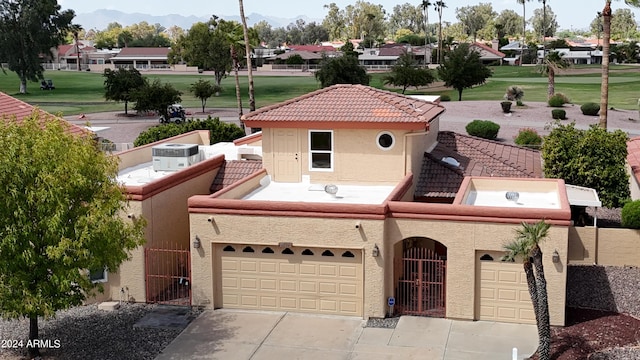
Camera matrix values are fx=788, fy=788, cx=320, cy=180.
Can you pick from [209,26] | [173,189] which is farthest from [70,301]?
[209,26]

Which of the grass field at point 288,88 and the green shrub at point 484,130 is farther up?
the grass field at point 288,88

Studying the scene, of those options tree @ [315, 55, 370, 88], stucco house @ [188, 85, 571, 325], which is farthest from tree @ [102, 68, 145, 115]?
stucco house @ [188, 85, 571, 325]

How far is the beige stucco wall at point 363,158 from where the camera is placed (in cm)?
2472

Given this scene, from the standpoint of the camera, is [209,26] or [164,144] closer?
[164,144]

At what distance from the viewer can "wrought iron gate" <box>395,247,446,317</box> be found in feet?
65.6

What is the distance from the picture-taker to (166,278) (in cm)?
2202

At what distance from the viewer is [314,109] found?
25.5 metres

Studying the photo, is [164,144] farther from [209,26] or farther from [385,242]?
[209,26]

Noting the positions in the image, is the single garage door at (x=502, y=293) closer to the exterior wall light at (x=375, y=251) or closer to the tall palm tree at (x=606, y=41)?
the exterior wall light at (x=375, y=251)

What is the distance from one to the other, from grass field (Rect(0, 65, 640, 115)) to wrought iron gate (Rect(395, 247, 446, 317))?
59544 mm

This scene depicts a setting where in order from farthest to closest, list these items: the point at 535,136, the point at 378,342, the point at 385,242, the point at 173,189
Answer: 1. the point at 535,136
2. the point at 173,189
3. the point at 385,242
4. the point at 378,342

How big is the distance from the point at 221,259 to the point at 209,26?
3001 inches

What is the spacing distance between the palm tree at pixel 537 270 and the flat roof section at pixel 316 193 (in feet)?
22.9

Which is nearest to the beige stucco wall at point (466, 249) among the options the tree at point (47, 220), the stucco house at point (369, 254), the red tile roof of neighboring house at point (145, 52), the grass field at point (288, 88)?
the stucco house at point (369, 254)
